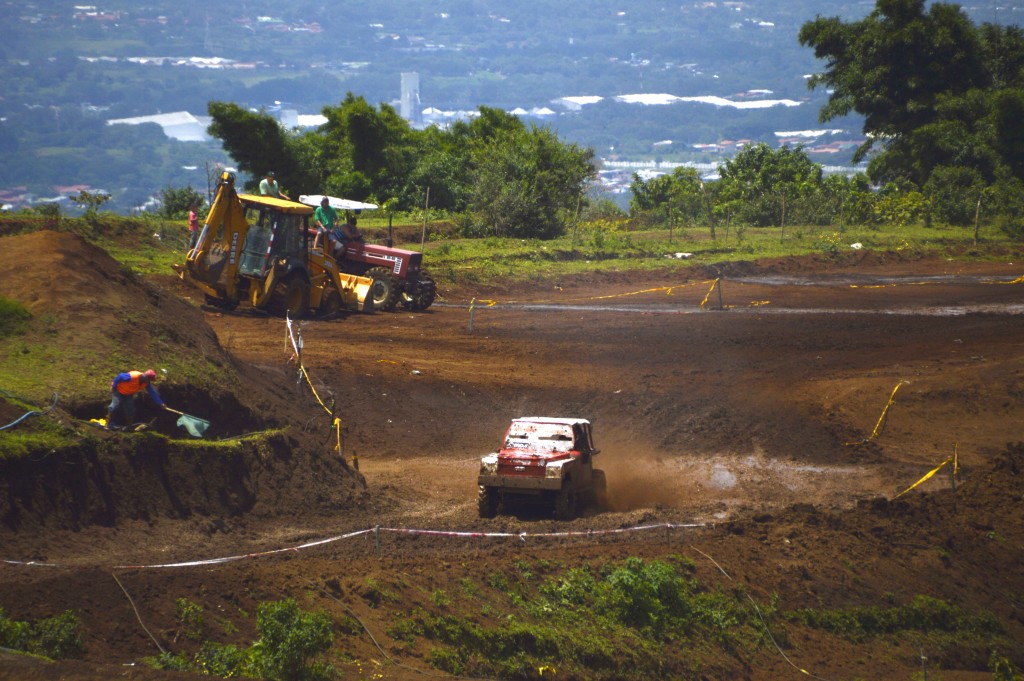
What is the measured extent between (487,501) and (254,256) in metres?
13.0

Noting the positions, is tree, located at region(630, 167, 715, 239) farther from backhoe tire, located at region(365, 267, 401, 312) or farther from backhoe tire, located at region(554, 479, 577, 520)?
backhoe tire, located at region(554, 479, 577, 520)

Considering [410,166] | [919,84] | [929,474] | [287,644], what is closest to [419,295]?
[929,474]

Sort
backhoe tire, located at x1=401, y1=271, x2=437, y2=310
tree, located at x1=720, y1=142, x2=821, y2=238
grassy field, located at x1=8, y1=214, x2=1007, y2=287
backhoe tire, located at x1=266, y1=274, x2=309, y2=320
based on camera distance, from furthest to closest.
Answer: tree, located at x1=720, y1=142, x2=821, y2=238, grassy field, located at x1=8, y1=214, x2=1007, y2=287, backhoe tire, located at x1=401, y1=271, x2=437, y2=310, backhoe tire, located at x1=266, y1=274, x2=309, y2=320

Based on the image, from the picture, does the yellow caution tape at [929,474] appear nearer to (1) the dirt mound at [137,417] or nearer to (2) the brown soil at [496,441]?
(2) the brown soil at [496,441]

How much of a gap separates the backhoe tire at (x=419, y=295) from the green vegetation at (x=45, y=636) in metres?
22.4

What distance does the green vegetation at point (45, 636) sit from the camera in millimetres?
9680

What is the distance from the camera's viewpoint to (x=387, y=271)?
105 feet

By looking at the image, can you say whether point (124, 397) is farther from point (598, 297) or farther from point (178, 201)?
point (178, 201)

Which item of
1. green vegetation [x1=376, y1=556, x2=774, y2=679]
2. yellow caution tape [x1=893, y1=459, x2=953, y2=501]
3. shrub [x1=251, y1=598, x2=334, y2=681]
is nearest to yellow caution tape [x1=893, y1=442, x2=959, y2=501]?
yellow caution tape [x1=893, y1=459, x2=953, y2=501]

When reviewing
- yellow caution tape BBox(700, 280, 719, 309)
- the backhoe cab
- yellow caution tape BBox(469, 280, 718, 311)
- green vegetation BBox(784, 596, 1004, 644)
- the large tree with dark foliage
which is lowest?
green vegetation BBox(784, 596, 1004, 644)

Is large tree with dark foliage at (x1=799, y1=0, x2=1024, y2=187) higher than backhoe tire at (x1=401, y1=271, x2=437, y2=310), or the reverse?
large tree with dark foliage at (x1=799, y1=0, x2=1024, y2=187)

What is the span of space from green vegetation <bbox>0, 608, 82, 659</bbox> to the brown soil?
0.69 feet

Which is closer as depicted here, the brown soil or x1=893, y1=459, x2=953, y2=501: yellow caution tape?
the brown soil

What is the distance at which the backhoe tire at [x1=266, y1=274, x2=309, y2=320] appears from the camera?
94.5ft
